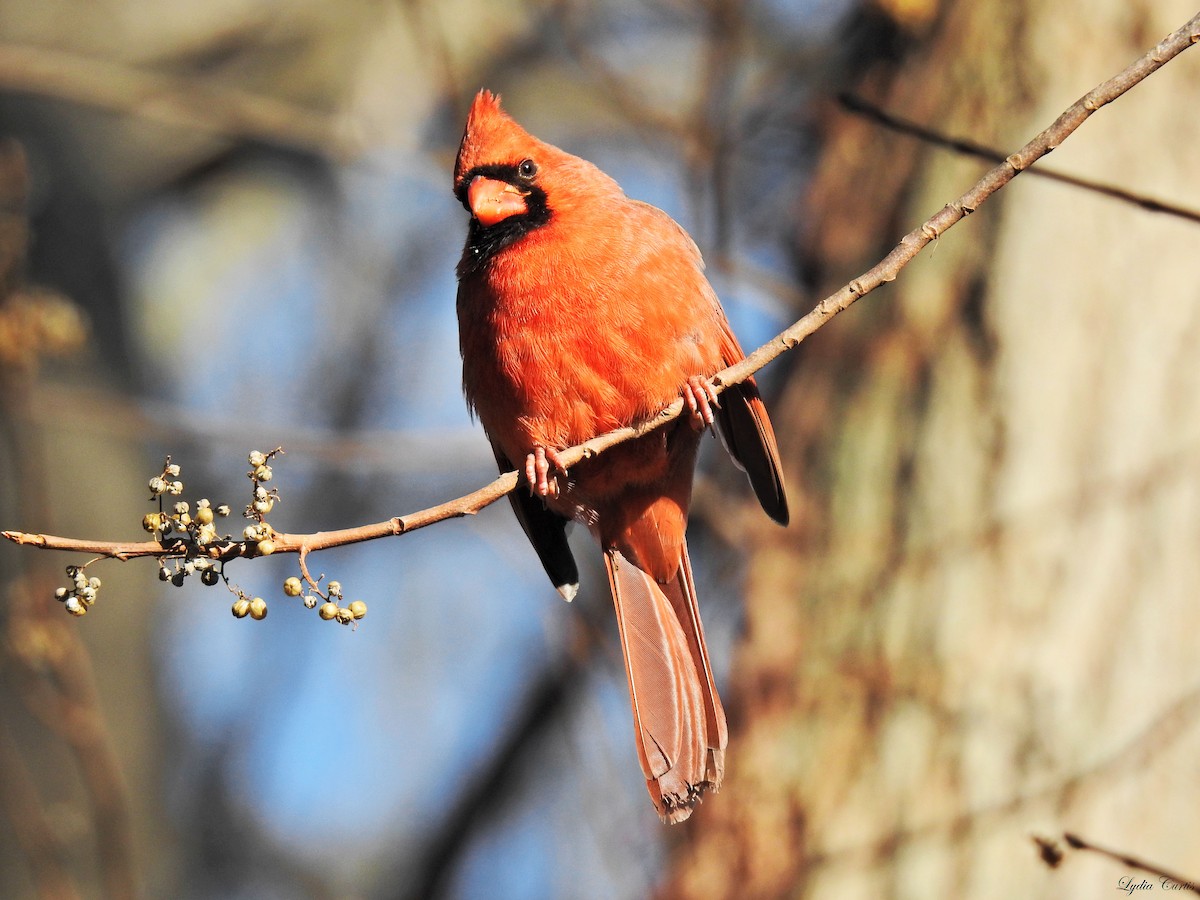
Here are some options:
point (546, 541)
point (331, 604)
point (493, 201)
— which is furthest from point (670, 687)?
point (331, 604)

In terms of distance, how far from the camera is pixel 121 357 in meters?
7.20

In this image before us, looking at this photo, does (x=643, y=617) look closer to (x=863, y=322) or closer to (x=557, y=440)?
(x=557, y=440)

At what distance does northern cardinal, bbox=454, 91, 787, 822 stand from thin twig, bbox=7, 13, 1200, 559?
0.76 m

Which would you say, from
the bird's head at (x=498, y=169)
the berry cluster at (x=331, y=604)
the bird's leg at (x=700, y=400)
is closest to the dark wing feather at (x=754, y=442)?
the bird's leg at (x=700, y=400)

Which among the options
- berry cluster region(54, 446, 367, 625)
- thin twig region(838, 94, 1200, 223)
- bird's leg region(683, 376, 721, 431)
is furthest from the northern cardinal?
berry cluster region(54, 446, 367, 625)

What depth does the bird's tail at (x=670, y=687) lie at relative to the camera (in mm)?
2953

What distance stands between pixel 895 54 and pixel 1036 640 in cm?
224

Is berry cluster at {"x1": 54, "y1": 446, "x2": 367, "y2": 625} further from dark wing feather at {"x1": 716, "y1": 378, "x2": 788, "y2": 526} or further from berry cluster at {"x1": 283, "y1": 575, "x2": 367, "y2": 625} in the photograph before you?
dark wing feather at {"x1": 716, "y1": 378, "x2": 788, "y2": 526}

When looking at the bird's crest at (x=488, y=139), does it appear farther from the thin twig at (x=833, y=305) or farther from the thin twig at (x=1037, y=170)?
the thin twig at (x=833, y=305)

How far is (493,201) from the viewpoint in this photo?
3258 millimetres

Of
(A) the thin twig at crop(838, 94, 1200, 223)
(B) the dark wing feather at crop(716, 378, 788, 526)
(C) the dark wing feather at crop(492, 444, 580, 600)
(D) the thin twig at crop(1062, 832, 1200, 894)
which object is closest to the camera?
(D) the thin twig at crop(1062, 832, 1200, 894)

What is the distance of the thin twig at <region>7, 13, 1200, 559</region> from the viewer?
172 centimetres

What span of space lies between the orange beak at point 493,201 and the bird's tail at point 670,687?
97 cm

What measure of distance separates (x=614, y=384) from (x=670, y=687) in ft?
2.57
